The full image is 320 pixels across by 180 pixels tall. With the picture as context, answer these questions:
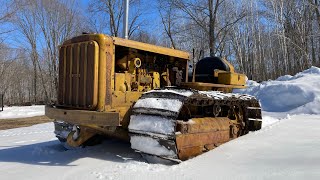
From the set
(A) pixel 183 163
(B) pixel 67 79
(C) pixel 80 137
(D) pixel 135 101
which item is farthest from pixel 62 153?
(A) pixel 183 163

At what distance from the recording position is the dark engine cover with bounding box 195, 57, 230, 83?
7.81m

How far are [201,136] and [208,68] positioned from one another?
8.65 feet

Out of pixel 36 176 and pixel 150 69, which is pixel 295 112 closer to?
pixel 150 69

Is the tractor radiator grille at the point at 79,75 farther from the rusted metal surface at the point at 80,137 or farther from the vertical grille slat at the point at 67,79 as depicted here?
the rusted metal surface at the point at 80,137

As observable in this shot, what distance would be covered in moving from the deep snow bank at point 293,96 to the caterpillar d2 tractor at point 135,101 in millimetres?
8053

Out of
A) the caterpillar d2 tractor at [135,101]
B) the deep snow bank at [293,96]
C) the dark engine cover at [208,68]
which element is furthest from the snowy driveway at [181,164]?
the deep snow bank at [293,96]

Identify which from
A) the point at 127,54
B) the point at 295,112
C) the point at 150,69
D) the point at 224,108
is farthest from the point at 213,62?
the point at 295,112

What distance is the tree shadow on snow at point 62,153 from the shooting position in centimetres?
556

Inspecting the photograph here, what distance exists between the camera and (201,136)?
571 cm

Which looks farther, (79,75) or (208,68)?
(208,68)

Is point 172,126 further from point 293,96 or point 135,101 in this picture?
point 293,96

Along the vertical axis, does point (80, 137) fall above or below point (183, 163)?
above

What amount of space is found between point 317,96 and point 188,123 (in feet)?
35.2

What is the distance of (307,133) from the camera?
290 inches
